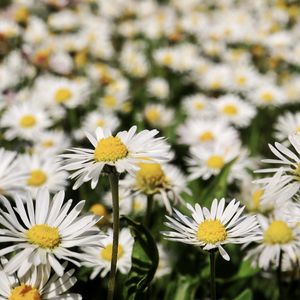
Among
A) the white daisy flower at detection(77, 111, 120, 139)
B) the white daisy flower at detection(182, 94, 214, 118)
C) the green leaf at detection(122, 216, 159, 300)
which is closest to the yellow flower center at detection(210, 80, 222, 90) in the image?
the white daisy flower at detection(182, 94, 214, 118)

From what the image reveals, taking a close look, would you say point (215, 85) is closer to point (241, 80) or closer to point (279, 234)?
point (241, 80)

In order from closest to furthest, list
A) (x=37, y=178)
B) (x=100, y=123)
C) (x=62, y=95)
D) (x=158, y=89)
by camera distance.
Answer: (x=37, y=178)
(x=100, y=123)
(x=62, y=95)
(x=158, y=89)

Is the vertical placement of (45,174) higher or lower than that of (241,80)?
lower

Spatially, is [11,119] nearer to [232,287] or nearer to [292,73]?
[232,287]

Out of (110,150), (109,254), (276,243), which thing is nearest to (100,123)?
(109,254)

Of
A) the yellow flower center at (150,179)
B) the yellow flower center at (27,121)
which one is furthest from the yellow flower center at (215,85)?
the yellow flower center at (150,179)

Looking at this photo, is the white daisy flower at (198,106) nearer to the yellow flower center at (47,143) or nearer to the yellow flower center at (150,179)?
the yellow flower center at (47,143)
